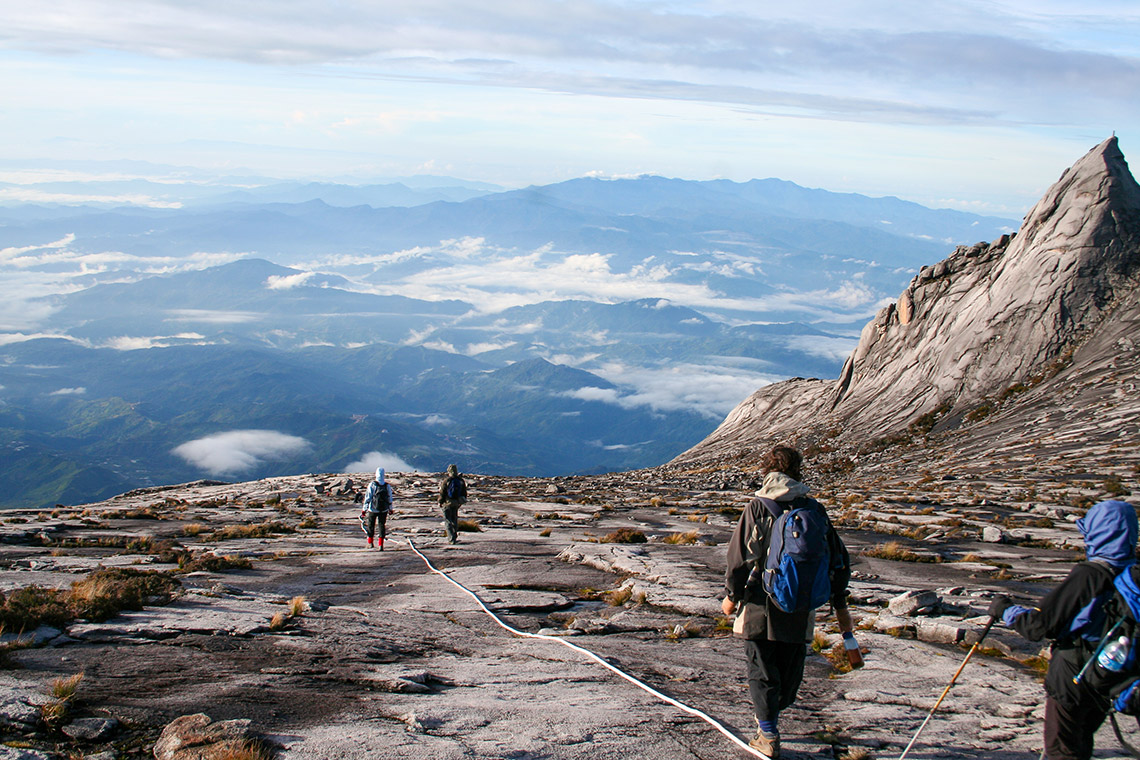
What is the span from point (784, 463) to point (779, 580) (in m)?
1.34

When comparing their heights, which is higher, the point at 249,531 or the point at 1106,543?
the point at 1106,543

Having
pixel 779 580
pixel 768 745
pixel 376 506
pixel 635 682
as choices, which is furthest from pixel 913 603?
pixel 376 506

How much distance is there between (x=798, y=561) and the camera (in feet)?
25.8

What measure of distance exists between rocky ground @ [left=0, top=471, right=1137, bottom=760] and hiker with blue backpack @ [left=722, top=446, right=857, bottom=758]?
2.67ft

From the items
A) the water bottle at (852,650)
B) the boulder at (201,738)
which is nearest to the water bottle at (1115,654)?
the water bottle at (852,650)

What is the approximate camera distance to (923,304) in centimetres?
7112

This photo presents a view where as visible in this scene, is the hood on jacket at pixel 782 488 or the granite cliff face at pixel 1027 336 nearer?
the hood on jacket at pixel 782 488

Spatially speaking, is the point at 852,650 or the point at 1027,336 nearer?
the point at 852,650

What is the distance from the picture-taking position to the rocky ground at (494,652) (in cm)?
822

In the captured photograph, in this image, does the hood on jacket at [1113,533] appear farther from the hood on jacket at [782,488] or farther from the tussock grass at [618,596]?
the tussock grass at [618,596]

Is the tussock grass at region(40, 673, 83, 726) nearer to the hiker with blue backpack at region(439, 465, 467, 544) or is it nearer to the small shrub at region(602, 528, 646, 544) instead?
the hiker with blue backpack at region(439, 465, 467, 544)

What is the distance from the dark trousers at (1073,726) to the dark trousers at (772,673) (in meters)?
2.46

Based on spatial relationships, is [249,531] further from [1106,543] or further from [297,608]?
[1106,543]

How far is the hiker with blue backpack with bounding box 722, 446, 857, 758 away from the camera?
7918 millimetres
